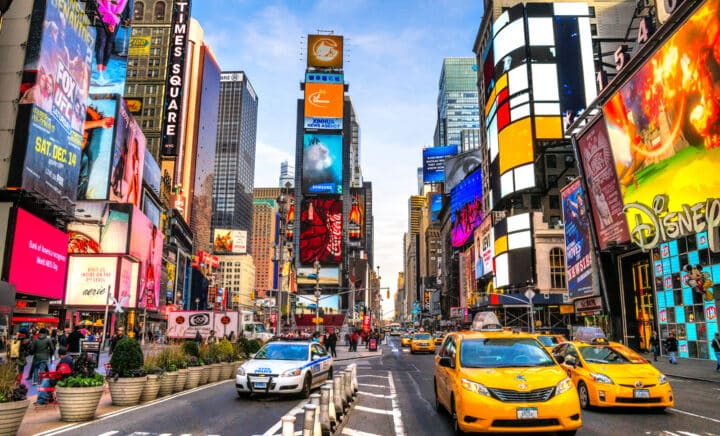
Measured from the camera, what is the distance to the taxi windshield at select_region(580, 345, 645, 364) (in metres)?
12.3

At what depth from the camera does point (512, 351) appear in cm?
967

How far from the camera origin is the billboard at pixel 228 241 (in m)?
190

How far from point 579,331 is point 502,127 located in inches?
2118

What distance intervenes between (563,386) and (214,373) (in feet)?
44.1

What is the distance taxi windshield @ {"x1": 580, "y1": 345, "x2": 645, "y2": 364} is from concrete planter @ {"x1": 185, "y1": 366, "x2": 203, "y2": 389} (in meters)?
10.9

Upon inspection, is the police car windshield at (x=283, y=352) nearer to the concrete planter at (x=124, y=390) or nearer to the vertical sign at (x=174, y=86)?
the concrete planter at (x=124, y=390)

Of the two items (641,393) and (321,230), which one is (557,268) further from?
(321,230)

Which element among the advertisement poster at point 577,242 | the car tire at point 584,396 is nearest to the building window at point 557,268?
the advertisement poster at point 577,242

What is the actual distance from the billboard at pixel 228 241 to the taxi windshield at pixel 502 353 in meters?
186

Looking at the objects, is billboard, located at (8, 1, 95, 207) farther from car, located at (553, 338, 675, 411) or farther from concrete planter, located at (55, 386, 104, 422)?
car, located at (553, 338, 675, 411)

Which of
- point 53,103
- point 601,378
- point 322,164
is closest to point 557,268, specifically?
point 53,103

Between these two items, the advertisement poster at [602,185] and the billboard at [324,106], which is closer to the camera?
the advertisement poster at [602,185]

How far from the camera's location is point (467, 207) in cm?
11094

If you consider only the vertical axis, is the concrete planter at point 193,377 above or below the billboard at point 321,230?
below
